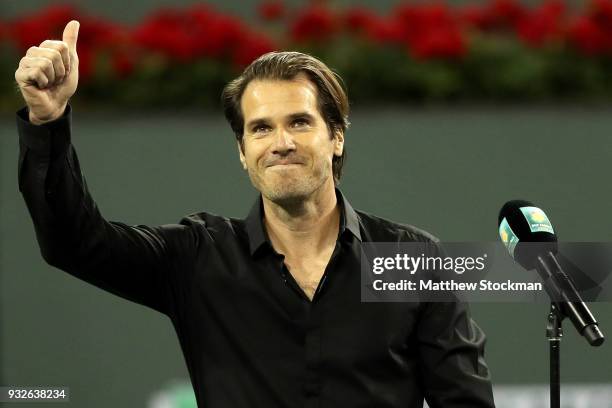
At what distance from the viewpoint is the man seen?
1.52m

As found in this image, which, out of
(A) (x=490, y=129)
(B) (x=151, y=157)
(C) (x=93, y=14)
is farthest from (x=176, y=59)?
(A) (x=490, y=129)

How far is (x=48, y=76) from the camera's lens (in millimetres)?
1293

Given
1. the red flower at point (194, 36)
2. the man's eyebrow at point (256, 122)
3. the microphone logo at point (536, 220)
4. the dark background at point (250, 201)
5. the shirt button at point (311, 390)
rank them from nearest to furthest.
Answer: the microphone logo at point (536, 220)
the shirt button at point (311, 390)
the man's eyebrow at point (256, 122)
the dark background at point (250, 201)
the red flower at point (194, 36)

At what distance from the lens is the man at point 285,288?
1516 mm

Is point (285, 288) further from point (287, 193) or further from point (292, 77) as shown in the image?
point (292, 77)

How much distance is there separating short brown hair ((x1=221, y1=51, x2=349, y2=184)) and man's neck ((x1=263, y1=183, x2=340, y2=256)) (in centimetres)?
14

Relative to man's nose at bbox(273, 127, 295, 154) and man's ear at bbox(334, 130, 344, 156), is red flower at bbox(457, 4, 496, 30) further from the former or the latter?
man's nose at bbox(273, 127, 295, 154)

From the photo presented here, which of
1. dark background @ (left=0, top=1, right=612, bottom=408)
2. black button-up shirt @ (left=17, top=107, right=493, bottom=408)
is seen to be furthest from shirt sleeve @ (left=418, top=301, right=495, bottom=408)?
dark background @ (left=0, top=1, right=612, bottom=408)

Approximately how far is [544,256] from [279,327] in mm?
443

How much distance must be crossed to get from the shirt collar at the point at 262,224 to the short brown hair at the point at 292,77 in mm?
127

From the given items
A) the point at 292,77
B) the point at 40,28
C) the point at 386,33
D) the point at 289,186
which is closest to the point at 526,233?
the point at 289,186

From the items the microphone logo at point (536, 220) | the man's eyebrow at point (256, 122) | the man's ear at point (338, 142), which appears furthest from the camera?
the man's ear at point (338, 142)

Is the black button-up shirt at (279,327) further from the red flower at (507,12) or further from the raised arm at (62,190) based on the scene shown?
the red flower at (507,12)

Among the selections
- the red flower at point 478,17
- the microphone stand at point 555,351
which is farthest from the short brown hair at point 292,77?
the red flower at point 478,17
